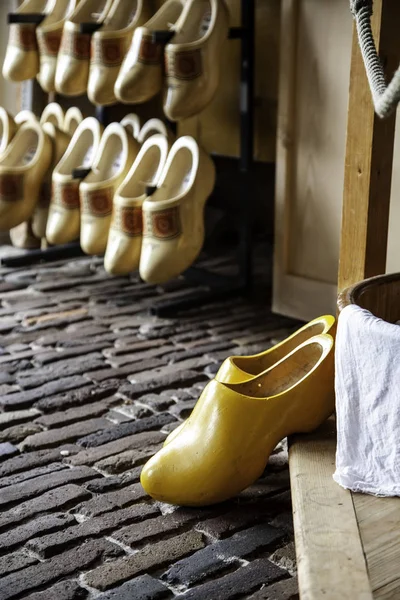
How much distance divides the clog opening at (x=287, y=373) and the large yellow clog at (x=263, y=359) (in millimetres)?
29

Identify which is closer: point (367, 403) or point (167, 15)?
point (367, 403)

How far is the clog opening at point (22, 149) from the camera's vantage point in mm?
3567

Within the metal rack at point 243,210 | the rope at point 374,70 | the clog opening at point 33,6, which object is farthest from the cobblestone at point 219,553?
the clog opening at point 33,6

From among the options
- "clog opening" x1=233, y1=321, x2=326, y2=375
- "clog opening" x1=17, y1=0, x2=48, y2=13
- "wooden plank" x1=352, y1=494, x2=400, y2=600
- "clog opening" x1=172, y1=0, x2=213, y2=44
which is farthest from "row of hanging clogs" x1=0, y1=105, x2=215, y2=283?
"wooden plank" x1=352, y1=494, x2=400, y2=600

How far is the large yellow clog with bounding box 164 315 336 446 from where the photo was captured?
190cm

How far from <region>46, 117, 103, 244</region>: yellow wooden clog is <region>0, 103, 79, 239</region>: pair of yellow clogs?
0.10m

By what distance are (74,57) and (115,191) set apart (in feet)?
1.67

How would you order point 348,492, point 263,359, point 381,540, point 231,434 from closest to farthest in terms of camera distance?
point 381,540, point 348,492, point 231,434, point 263,359

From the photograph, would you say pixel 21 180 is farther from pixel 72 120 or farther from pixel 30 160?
pixel 72 120

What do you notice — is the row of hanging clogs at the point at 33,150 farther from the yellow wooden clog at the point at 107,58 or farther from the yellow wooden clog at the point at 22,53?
the yellow wooden clog at the point at 107,58

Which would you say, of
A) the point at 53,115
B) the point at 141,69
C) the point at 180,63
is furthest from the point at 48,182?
the point at 180,63

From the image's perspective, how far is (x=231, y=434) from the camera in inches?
68.3

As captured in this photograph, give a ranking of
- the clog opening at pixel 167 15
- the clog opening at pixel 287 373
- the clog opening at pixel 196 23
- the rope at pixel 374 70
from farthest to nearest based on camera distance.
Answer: the clog opening at pixel 167 15 → the clog opening at pixel 196 23 → the clog opening at pixel 287 373 → the rope at pixel 374 70

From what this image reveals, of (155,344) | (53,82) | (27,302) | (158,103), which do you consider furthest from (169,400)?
(158,103)
